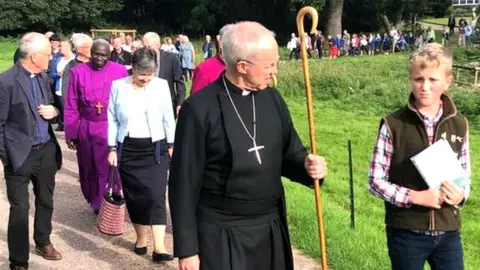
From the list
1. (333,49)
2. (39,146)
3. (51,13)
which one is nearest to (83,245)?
(39,146)

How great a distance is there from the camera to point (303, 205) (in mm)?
7207

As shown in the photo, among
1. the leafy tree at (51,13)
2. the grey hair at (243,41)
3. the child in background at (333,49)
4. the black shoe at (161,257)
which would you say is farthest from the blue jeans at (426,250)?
the leafy tree at (51,13)

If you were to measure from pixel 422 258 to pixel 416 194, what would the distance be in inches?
15.6

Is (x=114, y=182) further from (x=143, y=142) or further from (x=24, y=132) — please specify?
(x=24, y=132)

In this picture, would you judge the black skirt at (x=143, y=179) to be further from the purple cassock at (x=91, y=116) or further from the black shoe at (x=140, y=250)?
the purple cassock at (x=91, y=116)

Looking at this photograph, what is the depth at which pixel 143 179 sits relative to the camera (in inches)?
228

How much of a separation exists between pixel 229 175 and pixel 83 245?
133 inches

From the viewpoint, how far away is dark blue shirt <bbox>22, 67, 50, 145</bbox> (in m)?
Result: 5.41

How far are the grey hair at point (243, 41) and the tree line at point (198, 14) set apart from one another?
42020 millimetres

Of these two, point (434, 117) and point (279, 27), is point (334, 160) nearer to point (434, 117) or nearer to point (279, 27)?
point (434, 117)

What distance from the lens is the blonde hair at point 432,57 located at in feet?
Answer: 10.8

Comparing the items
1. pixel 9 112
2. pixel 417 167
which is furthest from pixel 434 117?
pixel 9 112

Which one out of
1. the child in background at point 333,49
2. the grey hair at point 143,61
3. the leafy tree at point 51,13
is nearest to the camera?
the grey hair at point 143,61

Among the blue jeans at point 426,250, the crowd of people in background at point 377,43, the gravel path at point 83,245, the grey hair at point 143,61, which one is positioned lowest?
the crowd of people in background at point 377,43
